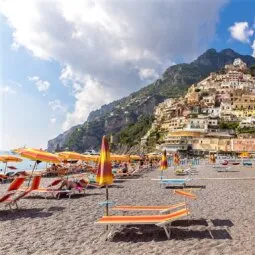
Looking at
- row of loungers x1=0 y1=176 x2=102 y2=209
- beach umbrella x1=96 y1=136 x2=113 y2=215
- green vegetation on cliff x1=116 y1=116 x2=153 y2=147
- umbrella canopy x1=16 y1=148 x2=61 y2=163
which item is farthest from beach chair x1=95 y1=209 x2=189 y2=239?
green vegetation on cliff x1=116 y1=116 x2=153 y2=147

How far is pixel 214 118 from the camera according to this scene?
10488 centimetres

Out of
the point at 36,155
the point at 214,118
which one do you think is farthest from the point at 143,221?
the point at 214,118

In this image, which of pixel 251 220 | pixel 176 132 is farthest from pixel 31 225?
pixel 176 132

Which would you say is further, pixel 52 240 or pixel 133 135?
pixel 133 135

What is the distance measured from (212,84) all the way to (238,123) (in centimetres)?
4132

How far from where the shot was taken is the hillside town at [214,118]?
295 feet

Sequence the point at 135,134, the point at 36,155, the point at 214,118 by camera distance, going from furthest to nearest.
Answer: the point at 135,134
the point at 214,118
the point at 36,155

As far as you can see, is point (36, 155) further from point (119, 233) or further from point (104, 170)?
point (119, 233)

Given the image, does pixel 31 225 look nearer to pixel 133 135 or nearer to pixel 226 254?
pixel 226 254

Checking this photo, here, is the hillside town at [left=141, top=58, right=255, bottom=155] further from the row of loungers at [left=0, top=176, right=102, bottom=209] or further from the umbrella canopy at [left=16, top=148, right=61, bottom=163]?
the umbrella canopy at [left=16, top=148, right=61, bottom=163]

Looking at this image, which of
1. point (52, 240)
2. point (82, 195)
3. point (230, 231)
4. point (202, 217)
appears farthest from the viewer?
point (82, 195)

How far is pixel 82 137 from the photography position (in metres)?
188

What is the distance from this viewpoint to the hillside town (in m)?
90.1

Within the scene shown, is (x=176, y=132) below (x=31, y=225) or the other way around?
the other way around
